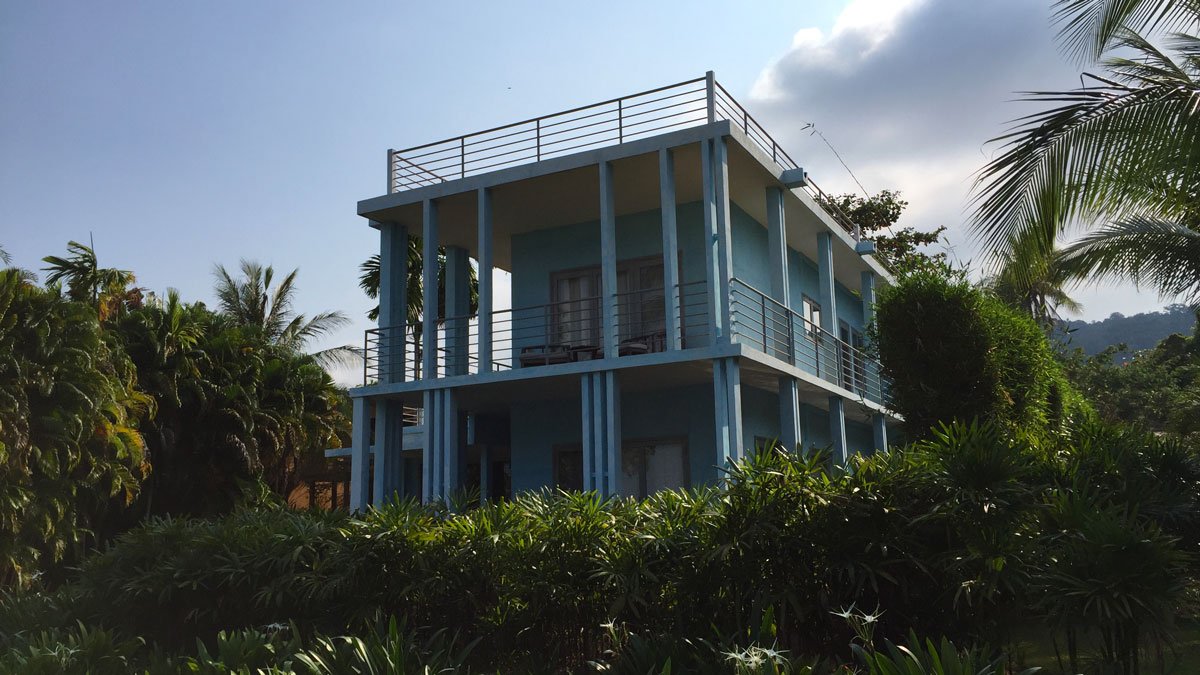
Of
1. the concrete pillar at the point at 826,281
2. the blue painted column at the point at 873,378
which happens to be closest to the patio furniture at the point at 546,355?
the concrete pillar at the point at 826,281

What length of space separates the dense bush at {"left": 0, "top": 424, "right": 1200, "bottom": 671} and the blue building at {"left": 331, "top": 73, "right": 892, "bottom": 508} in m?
5.46

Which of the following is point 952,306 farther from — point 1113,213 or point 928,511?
point 928,511

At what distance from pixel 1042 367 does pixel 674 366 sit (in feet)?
14.5

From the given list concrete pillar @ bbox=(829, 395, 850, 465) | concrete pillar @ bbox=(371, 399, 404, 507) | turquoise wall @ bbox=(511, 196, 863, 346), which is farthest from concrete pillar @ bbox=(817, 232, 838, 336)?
concrete pillar @ bbox=(371, 399, 404, 507)

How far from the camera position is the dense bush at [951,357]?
35.9 ft

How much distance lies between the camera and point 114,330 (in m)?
20.7

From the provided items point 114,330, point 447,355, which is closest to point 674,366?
point 447,355

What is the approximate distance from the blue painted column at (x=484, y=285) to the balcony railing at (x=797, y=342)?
3429 millimetres

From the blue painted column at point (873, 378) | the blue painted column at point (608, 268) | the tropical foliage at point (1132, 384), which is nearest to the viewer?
the blue painted column at point (608, 268)

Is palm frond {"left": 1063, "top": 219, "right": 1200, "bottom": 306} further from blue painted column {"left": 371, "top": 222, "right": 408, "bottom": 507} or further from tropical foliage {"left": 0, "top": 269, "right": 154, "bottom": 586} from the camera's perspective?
tropical foliage {"left": 0, "top": 269, "right": 154, "bottom": 586}

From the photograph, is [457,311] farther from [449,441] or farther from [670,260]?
[670,260]

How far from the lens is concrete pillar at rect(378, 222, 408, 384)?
52.8 ft

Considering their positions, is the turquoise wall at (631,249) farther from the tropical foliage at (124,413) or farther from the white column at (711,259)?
the tropical foliage at (124,413)

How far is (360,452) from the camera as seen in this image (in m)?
15.8
